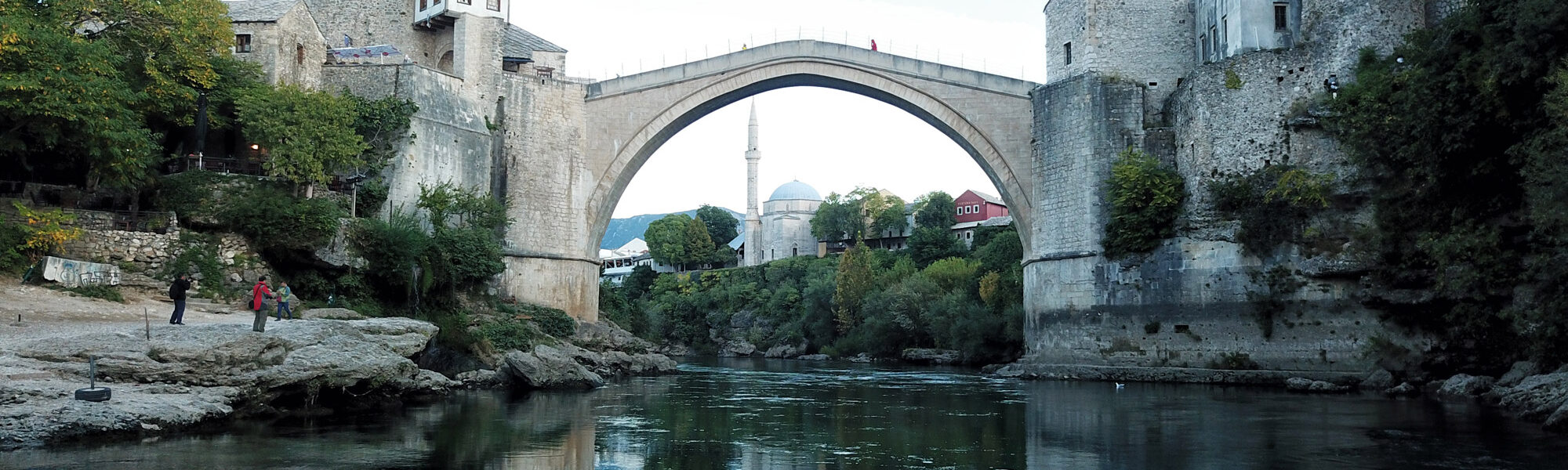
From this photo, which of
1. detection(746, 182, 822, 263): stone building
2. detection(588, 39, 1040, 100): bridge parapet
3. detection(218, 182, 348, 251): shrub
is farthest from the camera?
detection(746, 182, 822, 263): stone building

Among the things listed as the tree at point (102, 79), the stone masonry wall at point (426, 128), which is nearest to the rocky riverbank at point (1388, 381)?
the stone masonry wall at point (426, 128)

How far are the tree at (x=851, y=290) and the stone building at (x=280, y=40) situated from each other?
26.3 m

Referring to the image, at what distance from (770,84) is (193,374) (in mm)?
20021

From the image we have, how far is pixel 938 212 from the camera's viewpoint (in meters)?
70.7

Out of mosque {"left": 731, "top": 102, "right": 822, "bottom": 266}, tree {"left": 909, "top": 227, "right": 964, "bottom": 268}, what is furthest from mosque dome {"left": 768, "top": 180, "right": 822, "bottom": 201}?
tree {"left": 909, "top": 227, "right": 964, "bottom": 268}

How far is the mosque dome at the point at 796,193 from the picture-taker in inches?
3376

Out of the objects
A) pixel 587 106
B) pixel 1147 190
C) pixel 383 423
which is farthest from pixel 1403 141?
pixel 587 106

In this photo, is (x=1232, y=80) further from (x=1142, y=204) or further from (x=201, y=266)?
(x=201, y=266)

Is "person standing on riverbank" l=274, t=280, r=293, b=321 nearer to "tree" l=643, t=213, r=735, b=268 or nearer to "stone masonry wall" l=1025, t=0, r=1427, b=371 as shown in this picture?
"stone masonry wall" l=1025, t=0, r=1427, b=371

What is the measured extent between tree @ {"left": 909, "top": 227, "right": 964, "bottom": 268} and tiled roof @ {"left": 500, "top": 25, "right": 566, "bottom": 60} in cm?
3071

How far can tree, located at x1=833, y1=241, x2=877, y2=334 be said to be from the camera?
49.0 metres

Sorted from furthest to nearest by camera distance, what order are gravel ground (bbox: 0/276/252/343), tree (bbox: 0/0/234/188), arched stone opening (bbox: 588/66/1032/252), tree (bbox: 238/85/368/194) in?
arched stone opening (bbox: 588/66/1032/252)
tree (bbox: 238/85/368/194)
tree (bbox: 0/0/234/188)
gravel ground (bbox: 0/276/252/343)

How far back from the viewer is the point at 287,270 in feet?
72.0

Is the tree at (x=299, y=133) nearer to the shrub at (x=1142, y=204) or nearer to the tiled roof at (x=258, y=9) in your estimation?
the tiled roof at (x=258, y=9)
